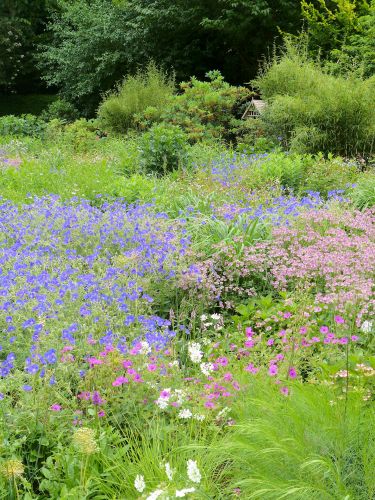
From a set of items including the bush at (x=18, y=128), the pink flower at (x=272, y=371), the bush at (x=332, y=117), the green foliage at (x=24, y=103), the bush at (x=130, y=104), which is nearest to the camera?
the pink flower at (x=272, y=371)

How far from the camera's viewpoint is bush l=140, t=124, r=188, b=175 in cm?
802

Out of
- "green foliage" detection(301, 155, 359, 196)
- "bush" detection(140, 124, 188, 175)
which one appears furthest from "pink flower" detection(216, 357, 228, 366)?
"bush" detection(140, 124, 188, 175)

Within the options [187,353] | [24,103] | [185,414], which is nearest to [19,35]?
[24,103]

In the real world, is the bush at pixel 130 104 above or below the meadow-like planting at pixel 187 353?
below

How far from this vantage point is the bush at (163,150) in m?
8.02

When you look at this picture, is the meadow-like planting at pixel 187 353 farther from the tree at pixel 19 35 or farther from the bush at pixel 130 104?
the tree at pixel 19 35

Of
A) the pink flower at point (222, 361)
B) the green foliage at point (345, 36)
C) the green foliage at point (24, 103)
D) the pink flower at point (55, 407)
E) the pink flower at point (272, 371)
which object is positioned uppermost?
the green foliage at point (345, 36)

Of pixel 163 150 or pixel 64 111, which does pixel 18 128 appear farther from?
pixel 163 150

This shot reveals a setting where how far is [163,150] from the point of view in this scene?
26.5ft

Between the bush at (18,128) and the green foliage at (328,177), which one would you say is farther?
the bush at (18,128)

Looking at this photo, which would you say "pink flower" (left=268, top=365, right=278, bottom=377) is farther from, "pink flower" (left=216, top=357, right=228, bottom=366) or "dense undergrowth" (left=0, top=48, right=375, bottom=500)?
"pink flower" (left=216, top=357, right=228, bottom=366)

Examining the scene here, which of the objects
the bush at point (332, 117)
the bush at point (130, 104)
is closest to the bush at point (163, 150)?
the bush at point (332, 117)

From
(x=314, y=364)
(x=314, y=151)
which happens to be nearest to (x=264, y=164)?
(x=314, y=151)

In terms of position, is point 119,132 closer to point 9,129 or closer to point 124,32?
point 9,129
